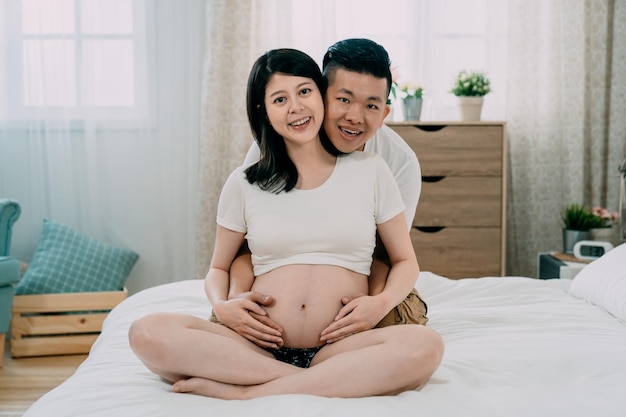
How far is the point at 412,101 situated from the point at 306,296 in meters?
2.25

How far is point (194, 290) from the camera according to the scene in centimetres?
227

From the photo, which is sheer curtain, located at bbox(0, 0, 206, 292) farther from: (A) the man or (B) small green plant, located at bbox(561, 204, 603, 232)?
(A) the man

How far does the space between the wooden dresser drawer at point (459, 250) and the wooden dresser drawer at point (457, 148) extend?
29cm

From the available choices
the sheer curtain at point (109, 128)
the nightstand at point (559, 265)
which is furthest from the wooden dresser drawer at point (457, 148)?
the sheer curtain at point (109, 128)

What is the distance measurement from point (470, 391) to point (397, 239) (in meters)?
0.43

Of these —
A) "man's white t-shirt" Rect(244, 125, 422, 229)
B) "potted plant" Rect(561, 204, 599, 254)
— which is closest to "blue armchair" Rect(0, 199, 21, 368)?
"man's white t-shirt" Rect(244, 125, 422, 229)

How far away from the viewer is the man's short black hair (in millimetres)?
1694

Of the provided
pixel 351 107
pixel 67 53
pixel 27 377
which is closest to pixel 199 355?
pixel 351 107

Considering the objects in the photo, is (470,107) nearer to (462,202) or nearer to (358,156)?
(462,202)

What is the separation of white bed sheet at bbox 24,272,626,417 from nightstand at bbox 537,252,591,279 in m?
0.86

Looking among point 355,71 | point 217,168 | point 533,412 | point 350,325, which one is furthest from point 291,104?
point 217,168

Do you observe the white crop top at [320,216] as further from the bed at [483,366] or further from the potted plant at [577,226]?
the potted plant at [577,226]

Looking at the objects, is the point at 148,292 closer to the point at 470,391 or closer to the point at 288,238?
the point at 288,238

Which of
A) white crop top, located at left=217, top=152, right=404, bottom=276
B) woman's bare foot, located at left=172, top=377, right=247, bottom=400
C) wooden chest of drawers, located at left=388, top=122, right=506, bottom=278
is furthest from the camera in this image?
wooden chest of drawers, located at left=388, top=122, right=506, bottom=278
